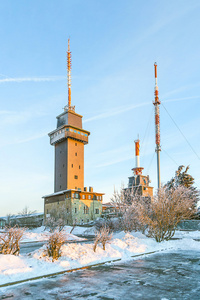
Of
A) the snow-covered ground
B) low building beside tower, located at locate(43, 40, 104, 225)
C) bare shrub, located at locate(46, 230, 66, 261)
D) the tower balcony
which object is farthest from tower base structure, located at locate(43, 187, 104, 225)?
bare shrub, located at locate(46, 230, 66, 261)

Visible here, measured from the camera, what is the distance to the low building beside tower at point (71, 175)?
58.0 m

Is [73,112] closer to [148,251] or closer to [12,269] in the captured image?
[148,251]

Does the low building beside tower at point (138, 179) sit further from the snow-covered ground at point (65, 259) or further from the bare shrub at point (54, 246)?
the bare shrub at point (54, 246)

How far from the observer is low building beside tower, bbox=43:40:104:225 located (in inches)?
2285

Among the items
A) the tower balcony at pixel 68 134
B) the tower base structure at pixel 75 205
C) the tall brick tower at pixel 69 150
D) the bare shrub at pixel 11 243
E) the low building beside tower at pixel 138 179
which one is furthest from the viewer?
the low building beside tower at pixel 138 179

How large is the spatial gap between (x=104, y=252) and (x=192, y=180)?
39.6 m

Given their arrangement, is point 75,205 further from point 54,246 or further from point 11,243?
point 54,246

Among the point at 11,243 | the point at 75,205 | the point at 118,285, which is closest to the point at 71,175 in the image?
the point at 75,205

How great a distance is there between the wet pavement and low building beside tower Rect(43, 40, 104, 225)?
152ft

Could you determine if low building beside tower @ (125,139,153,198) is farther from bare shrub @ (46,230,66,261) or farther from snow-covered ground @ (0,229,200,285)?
bare shrub @ (46,230,66,261)

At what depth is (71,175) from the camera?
61.4 meters

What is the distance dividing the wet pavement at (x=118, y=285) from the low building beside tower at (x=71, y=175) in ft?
152

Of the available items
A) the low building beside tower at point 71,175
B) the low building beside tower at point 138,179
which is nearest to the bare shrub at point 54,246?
the low building beside tower at point 71,175

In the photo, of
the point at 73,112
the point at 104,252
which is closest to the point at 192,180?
the point at 73,112
